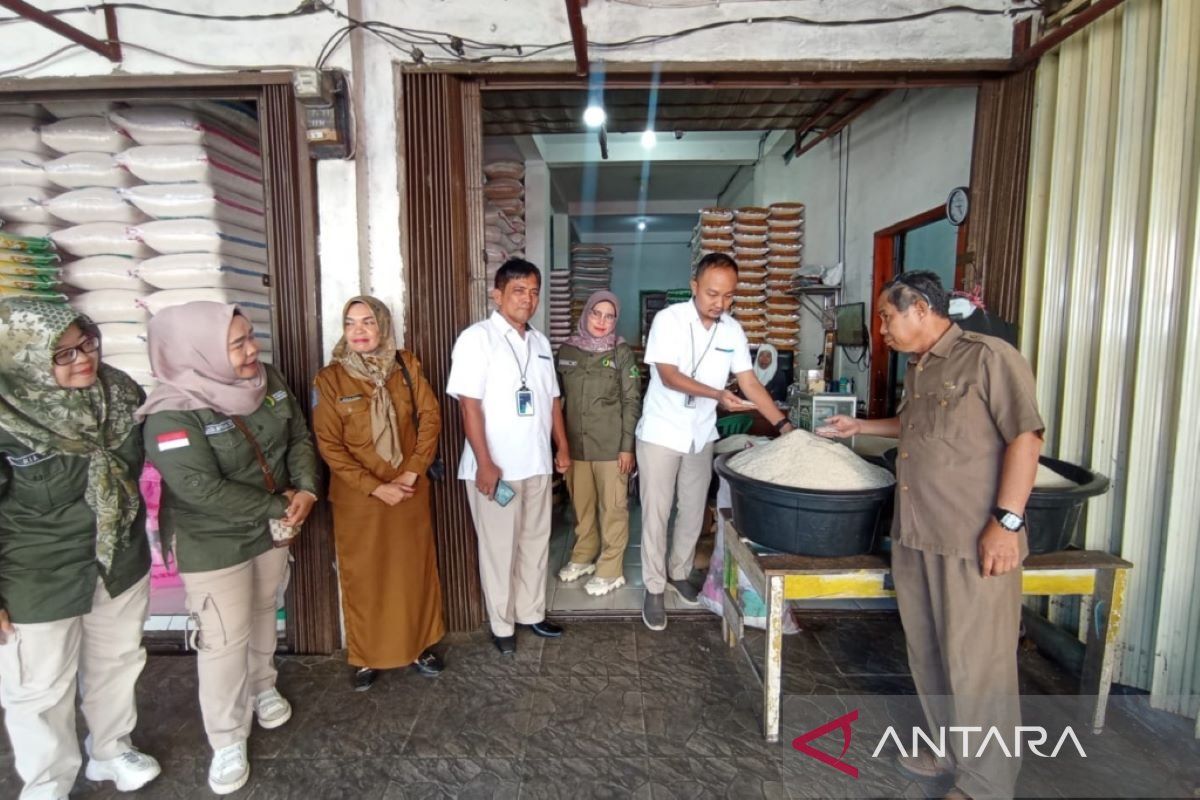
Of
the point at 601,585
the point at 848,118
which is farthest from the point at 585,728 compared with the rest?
the point at 848,118

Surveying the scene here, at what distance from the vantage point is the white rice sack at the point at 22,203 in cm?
279

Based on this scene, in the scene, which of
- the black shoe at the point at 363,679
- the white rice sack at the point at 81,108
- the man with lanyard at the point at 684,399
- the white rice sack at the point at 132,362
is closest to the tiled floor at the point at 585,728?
the black shoe at the point at 363,679

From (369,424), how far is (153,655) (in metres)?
1.74

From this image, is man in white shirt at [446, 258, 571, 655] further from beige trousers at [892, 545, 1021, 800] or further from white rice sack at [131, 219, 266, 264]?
beige trousers at [892, 545, 1021, 800]

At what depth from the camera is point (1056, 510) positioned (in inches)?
76.5

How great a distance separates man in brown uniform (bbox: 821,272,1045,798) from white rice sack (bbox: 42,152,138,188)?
345cm

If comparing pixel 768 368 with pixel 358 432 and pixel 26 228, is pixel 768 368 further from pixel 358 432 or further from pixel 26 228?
pixel 26 228

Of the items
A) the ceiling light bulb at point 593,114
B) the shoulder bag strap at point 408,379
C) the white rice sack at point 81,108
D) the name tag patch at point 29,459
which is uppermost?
the ceiling light bulb at point 593,114

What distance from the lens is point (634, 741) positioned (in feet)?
6.94

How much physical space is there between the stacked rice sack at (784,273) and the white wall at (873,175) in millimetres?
152

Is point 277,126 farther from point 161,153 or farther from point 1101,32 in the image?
point 1101,32

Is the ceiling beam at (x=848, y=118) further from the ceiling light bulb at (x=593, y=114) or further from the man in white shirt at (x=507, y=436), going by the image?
the man in white shirt at (x=507, y=436)

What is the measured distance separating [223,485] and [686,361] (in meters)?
1.94

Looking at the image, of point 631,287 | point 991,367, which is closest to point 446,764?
point 991,367
